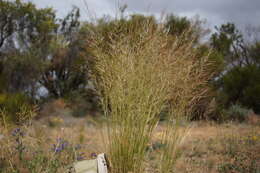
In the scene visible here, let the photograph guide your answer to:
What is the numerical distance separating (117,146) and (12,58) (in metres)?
7.05

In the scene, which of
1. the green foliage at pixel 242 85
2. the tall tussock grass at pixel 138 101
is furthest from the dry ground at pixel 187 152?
the green foliage at pixel 242 85

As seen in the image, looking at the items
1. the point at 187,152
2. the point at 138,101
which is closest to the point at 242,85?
the point at 187,152

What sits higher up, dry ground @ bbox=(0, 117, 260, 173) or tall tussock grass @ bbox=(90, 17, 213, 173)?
tall tussock grass @ bbox=(90, 17, 213, 173)

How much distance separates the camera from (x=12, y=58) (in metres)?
8.19

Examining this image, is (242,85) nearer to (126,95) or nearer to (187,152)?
(187,152)

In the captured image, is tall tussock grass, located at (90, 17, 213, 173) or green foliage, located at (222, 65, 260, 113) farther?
green foliage, located at (222, 65, 260, 113)

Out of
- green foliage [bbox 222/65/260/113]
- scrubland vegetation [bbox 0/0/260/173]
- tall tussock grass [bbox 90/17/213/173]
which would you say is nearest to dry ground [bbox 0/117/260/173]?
scrubland vegetation [bbox 0/0/260/173]

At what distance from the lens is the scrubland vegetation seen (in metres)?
2.28

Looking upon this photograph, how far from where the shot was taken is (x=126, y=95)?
2322 mm

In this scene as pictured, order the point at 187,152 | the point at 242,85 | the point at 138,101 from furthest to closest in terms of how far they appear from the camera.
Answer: the point at 242,85
the point at 187,152
the point at 138,101

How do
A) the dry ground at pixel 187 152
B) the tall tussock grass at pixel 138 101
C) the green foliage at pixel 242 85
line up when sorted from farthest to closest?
1. the green foliage at pixel 242 85
2. the dry ground at pixel 187 152
3. the tall tussock grass at pixel 138 101

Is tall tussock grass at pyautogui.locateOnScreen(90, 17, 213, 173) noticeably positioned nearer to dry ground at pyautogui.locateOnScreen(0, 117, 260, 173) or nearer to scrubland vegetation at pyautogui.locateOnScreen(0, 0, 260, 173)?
scrubland vegetation at pyautogui.locateOnScreen(0, 0, 260, 173)

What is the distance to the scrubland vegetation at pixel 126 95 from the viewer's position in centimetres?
228

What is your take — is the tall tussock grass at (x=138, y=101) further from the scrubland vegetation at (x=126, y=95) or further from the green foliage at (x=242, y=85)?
the green foliage at (x=242, y=85)
